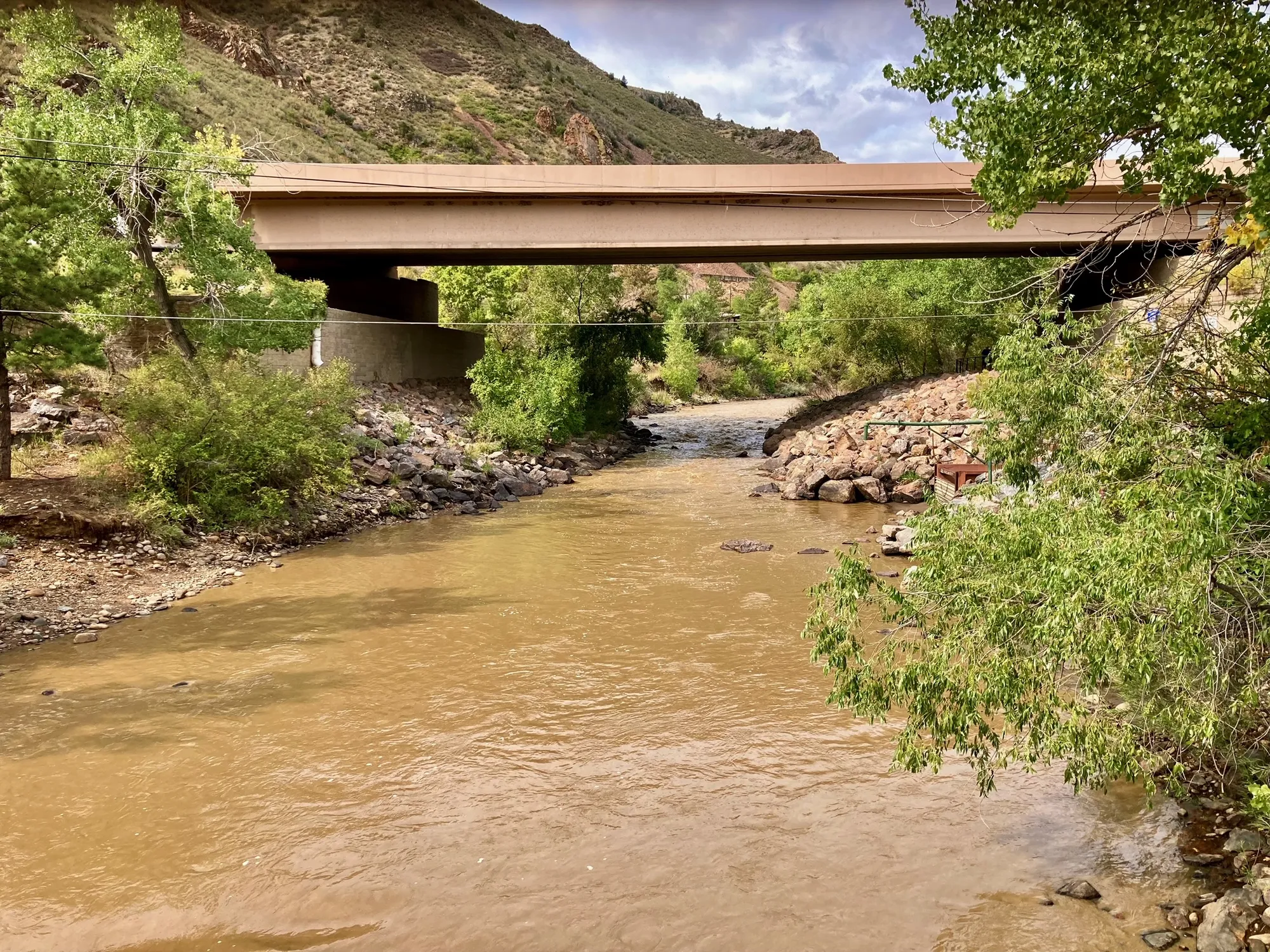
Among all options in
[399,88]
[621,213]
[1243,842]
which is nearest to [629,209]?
[621,213]

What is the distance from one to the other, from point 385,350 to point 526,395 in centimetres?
484

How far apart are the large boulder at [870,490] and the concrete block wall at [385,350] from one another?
14.5 meters

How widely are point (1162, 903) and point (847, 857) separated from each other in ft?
6.97

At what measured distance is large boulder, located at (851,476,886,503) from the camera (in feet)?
79.1

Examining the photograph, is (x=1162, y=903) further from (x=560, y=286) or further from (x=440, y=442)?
(x=560, y=286)

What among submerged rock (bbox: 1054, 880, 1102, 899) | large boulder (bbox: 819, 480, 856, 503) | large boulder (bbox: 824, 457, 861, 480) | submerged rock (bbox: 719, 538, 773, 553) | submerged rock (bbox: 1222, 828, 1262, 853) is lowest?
submerged rock (bbox: 1054, 880, 1102, 899)

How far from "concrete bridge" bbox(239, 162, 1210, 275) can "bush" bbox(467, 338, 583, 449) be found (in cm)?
510

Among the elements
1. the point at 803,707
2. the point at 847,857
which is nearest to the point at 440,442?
the point at 803,707

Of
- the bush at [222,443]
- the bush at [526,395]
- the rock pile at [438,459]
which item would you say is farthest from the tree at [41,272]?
the bush at [526,395]

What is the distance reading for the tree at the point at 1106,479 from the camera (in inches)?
219

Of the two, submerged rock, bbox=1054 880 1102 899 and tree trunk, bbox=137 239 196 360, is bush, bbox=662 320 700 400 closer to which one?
tree trunk, bbox=137 239 196 360

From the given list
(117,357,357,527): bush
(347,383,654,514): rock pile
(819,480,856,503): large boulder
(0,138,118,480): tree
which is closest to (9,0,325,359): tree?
(117,357,357,527): bush

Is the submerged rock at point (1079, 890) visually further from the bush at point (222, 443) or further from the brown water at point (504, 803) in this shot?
→ the bush at point (222, 443)

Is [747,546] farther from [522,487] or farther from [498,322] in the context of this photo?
[498,322]
